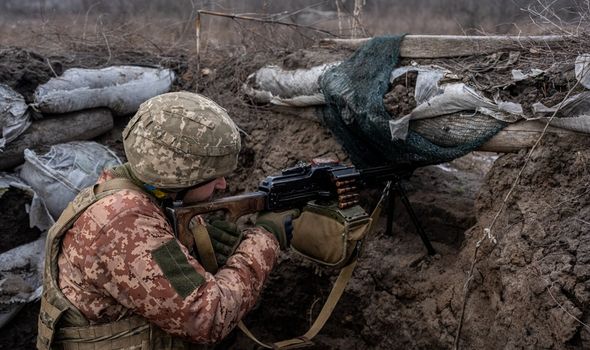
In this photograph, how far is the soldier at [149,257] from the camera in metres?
2.00

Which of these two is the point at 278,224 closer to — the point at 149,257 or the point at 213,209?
the point at 213,209

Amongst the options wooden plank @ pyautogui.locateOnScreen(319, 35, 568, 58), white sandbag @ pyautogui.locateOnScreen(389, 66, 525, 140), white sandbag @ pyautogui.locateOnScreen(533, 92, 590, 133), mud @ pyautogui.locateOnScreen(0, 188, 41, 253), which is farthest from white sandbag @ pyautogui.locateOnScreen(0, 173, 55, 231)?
white sandbag @ pyautogui.locateOnScreen(533, 92, 590, 133)

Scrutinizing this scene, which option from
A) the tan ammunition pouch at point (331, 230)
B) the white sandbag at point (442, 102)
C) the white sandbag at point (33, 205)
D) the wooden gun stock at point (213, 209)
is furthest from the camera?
the white sandbag at point (33, 205)

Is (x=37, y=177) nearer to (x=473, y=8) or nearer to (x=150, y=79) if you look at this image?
(x=150, y=79)

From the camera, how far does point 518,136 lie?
2.74 metres

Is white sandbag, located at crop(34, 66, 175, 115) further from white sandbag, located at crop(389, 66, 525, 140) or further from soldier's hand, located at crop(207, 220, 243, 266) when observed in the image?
white sandbag, located at crop(389, 66, 525, 140)

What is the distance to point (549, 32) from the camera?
3309 mm

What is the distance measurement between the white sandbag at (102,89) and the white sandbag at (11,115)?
0.36ft

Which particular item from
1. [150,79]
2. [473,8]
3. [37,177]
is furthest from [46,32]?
[473,8]

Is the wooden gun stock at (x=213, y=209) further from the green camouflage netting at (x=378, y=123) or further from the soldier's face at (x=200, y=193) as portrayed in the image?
the green camouflage netting at (x=378, y=123)

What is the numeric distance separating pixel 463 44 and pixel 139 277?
2163 millimetres

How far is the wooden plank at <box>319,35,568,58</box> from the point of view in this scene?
2.97 meters

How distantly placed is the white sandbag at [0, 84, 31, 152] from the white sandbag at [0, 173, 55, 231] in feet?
0.69

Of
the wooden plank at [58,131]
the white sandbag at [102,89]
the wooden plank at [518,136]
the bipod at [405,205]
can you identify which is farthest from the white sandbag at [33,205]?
the wooden plank at [518,136]
